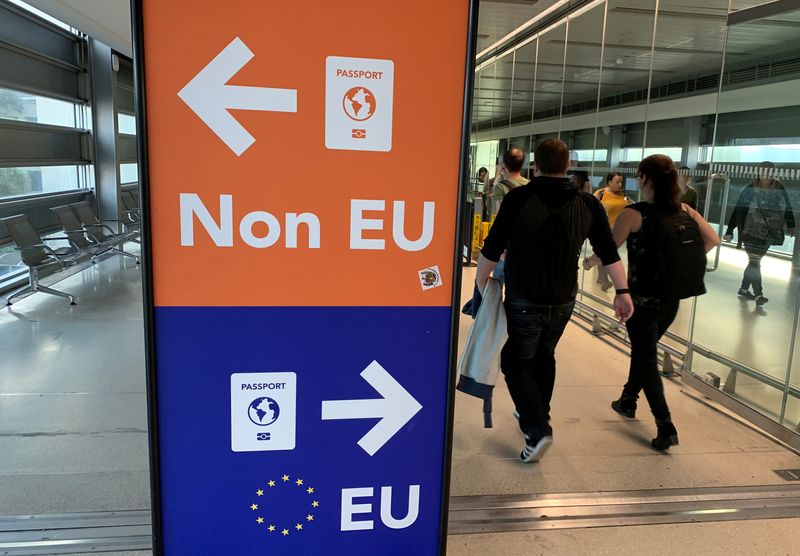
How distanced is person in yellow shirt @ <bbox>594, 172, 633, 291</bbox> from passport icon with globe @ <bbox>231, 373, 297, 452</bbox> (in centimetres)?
467

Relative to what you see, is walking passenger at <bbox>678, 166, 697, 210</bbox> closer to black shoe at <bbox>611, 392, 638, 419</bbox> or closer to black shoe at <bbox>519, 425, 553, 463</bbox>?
black shoe at <bbox>611, 392, 638, 419</bbox>

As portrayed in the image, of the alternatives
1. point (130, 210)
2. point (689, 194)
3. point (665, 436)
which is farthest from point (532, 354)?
point (130, 210)

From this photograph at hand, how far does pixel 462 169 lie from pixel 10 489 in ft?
8.03

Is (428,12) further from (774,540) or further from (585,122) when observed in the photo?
(585,122)

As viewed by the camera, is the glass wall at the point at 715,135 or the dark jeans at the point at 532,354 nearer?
the dark jeans at the point at 532,354

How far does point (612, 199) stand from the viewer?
19.2 ft

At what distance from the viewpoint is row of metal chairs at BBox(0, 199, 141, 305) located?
6172mm

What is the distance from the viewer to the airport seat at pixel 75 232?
23.8ft

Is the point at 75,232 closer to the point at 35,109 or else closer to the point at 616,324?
the point at 35,109

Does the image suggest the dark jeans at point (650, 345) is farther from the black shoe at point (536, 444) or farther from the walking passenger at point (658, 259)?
the black shoe at point (536, 444)

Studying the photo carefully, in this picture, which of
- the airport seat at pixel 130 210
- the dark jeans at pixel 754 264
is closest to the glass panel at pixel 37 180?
the airport seat at pixel 130 210

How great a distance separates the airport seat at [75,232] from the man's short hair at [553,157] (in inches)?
242

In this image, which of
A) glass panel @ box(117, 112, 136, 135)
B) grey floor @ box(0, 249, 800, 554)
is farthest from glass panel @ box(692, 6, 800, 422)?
glass panel @ box(117, 112, 136, 135)

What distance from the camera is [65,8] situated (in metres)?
6.82
